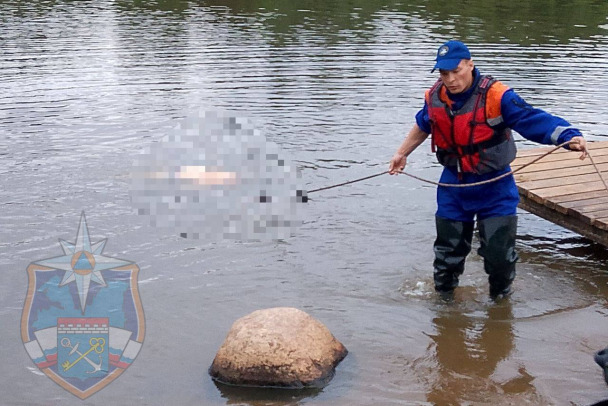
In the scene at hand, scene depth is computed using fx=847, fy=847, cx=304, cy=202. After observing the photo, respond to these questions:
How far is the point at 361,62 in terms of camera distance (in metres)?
16.9

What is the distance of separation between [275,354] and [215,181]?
1.19 m

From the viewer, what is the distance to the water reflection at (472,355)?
18.0 ft

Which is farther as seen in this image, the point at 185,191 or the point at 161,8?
the point at 161,8

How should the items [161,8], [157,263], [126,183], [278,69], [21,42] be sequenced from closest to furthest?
[157,263], [126,183], [278,69], [21,42], [161,8]

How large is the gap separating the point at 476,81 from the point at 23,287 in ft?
13.3

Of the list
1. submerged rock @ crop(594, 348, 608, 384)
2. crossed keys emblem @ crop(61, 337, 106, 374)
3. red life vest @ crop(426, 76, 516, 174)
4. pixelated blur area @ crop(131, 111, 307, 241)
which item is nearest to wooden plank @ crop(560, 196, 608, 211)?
red life vest @ crop(426, 76, 516, 174)

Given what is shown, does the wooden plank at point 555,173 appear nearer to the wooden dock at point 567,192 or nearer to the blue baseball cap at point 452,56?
the wooden dock at point 567,192

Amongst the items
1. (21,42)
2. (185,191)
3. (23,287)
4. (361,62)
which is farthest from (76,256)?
(21,42)

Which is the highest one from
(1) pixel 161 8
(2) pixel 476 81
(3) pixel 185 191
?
(2) pixel 476 81

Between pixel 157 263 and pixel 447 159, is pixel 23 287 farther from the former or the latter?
pixel 447 159

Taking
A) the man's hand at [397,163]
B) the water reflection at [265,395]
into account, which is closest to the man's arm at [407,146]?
the man's hand at [397,163]

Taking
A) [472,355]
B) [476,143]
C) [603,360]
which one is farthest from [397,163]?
[603,360]

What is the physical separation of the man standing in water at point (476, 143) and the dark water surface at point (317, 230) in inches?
25.0

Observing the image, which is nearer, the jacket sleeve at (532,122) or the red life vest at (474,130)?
the jacket sleeve at (532,122)
